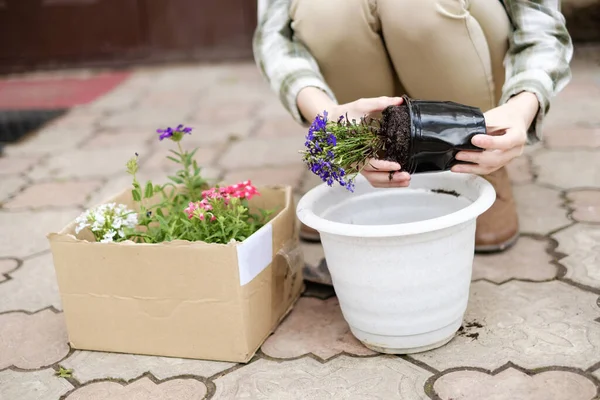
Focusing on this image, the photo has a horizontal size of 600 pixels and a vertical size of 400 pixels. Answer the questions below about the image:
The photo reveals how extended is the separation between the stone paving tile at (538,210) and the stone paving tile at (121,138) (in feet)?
4.58

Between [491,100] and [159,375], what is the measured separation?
89 centimetres

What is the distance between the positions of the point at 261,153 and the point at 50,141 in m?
0.91

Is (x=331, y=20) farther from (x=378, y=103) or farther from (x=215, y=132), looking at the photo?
(x=215, y=132)

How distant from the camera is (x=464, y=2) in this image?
1.44m

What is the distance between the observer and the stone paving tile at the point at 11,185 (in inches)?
87.8

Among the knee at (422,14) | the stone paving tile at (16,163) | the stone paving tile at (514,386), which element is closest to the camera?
the stone paving tile at (514,386)

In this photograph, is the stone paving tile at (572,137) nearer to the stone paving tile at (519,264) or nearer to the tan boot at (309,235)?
the stone paving tile at (519,264)

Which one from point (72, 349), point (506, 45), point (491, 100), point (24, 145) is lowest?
point (24, 145)

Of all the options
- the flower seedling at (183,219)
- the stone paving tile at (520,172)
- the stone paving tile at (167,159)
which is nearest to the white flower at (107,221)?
the flower seedling at (183,219)

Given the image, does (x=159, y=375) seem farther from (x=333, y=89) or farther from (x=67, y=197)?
(x=67, y=197)

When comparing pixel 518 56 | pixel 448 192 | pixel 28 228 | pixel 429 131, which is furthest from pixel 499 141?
pixel 28 228

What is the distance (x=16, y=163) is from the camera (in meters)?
2.55

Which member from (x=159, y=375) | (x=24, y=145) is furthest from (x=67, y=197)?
(x=159, y=375)

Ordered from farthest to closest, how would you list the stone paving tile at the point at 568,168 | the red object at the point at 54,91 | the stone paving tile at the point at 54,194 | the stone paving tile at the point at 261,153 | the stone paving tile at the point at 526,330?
the red object at the point at 54,91 → the stone paving tile at the point at 261,153 → the stone paving tile at the point at 54,194 → the stone paving tile at the point at 568,168 → the stone paving tile at the point at 526,330
